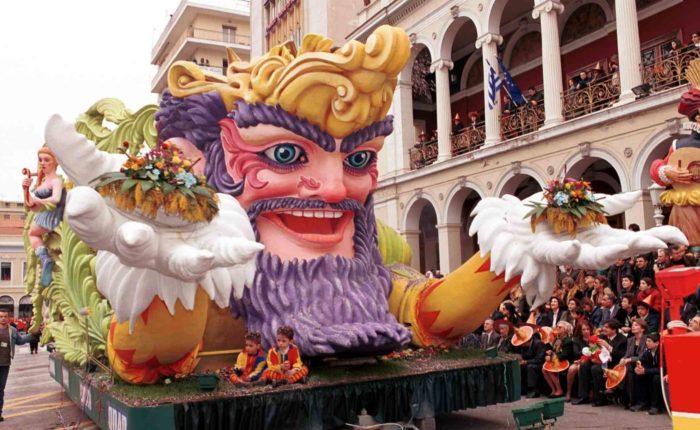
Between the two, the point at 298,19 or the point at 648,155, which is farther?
the point at 298,19

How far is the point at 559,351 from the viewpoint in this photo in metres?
8.34

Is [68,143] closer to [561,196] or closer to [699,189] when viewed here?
[561,196]

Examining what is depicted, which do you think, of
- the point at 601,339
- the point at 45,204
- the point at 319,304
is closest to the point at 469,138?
the point at 601,339

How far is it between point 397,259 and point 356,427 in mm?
2657

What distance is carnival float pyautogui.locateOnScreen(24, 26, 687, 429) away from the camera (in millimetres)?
4875

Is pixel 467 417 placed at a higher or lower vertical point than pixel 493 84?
lower

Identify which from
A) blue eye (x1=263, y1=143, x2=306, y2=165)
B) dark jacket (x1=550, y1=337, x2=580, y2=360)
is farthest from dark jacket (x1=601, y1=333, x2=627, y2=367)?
blue eye (x1=263, y1=143, x2=306, y2=165)

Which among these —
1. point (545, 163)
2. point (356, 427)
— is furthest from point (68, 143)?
point (545, 163)

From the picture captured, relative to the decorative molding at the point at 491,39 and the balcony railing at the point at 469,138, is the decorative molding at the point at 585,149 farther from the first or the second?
the decorative molding at the point at 491,39

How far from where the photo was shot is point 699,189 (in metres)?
8.40

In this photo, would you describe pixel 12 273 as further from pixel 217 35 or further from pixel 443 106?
pixel 443 106

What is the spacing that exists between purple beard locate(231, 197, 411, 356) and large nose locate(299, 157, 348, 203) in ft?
0.29

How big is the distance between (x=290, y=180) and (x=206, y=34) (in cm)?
3838

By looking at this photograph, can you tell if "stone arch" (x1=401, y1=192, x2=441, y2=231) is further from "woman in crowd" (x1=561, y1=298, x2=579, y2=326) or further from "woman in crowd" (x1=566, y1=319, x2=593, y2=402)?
"woman in crowd" (x1=566, y1=319, x2=593, y2=402)
